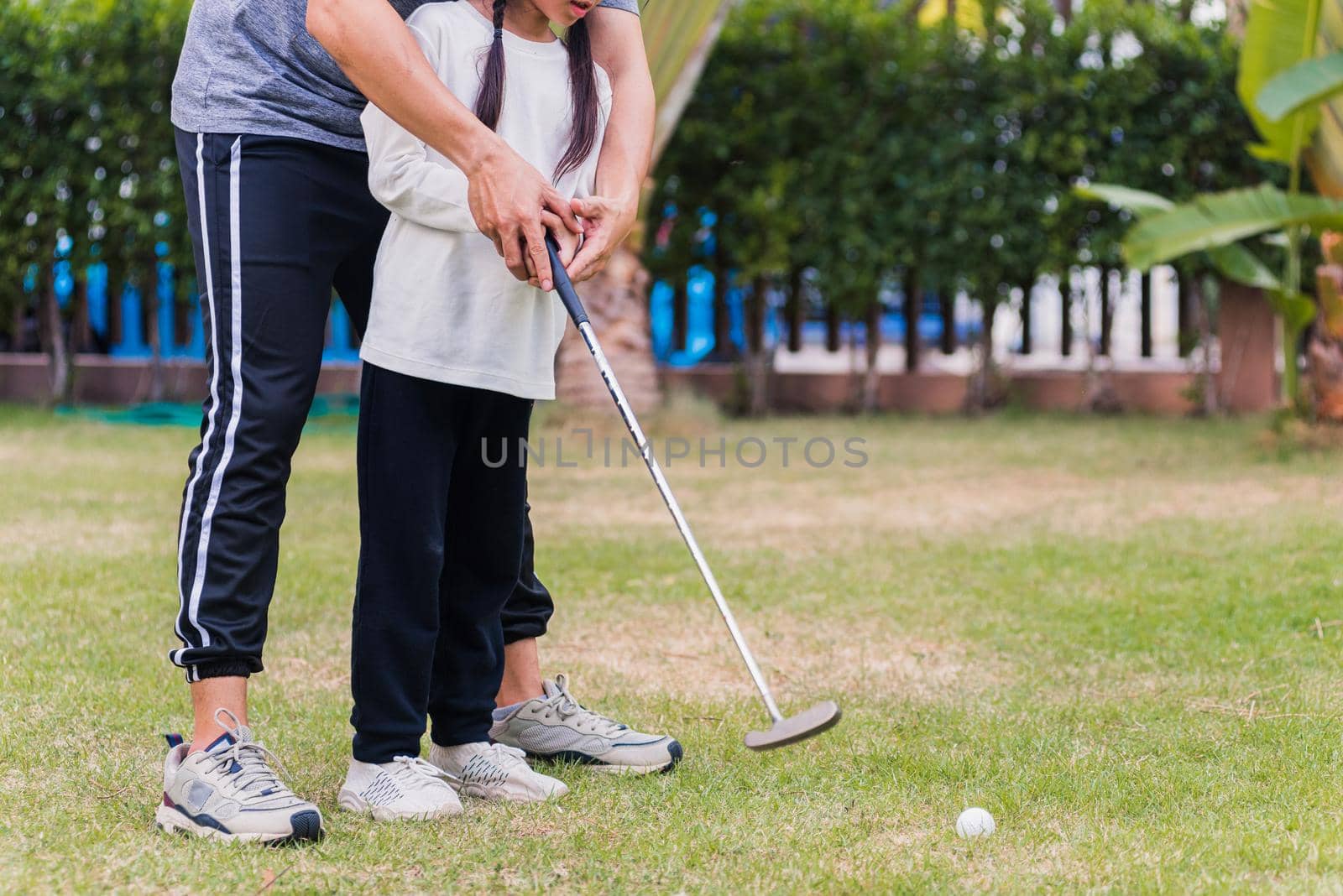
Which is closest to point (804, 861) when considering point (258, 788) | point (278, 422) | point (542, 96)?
point (258, 788)

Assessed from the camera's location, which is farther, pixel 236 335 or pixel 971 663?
pixel 971 663

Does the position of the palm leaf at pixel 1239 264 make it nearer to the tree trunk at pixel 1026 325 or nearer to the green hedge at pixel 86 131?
the tree trunk at pixel 1026 325

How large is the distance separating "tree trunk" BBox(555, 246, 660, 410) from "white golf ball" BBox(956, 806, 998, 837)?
6.37 meters

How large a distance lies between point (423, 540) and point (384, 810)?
43 centimetres

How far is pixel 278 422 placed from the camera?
93.9 inches

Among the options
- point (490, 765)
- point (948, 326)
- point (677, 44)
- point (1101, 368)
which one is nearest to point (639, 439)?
point (490, 765)

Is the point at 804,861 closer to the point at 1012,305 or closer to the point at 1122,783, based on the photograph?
the point at 1122,783

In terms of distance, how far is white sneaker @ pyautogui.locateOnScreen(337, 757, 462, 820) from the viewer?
234 centimetres

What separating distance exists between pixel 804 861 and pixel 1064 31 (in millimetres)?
8862

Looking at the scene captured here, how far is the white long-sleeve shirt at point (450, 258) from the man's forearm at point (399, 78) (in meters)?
0.07

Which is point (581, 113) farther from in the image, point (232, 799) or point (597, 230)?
point (232, 799)

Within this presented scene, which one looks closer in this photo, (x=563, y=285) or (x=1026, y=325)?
(x=563, y=285)

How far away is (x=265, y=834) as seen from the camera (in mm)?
2209

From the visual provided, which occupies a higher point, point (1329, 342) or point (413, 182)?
point (413, 182)
